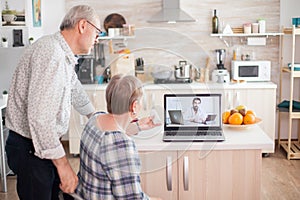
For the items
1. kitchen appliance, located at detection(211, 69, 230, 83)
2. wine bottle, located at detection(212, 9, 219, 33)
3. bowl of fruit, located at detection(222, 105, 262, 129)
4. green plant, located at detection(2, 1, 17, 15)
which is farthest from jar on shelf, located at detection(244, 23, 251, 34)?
green plant, located at detection(2, 1, 17, 15)

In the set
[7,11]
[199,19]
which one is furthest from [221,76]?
[7,11]

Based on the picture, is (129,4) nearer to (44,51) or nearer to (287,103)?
(287,103)

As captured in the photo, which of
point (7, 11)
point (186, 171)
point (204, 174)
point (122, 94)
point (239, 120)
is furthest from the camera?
point (7, 11)

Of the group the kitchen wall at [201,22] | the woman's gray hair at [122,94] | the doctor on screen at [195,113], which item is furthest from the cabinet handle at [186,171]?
the kitchen wall at [201,22]

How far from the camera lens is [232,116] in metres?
2.70

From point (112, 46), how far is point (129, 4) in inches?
20.6

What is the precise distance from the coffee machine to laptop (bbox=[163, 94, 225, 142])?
231cm

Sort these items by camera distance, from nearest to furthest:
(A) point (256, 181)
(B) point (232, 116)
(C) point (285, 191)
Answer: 1. (A) point (256, 181)
2. (B) point (232, 116)
3. (C) point (285, 191)

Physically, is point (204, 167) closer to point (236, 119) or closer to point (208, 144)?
point (208, 144)

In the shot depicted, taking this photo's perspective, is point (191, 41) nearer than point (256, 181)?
No

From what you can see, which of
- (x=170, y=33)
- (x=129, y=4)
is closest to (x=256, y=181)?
(x=170, y=33)

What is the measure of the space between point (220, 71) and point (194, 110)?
2431 mm

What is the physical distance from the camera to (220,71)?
4.83 meters

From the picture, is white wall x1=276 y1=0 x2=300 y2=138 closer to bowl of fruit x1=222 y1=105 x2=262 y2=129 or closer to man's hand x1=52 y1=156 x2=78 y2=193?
bowl of fruit x1=222 y1=105 x2=262 y2=129
